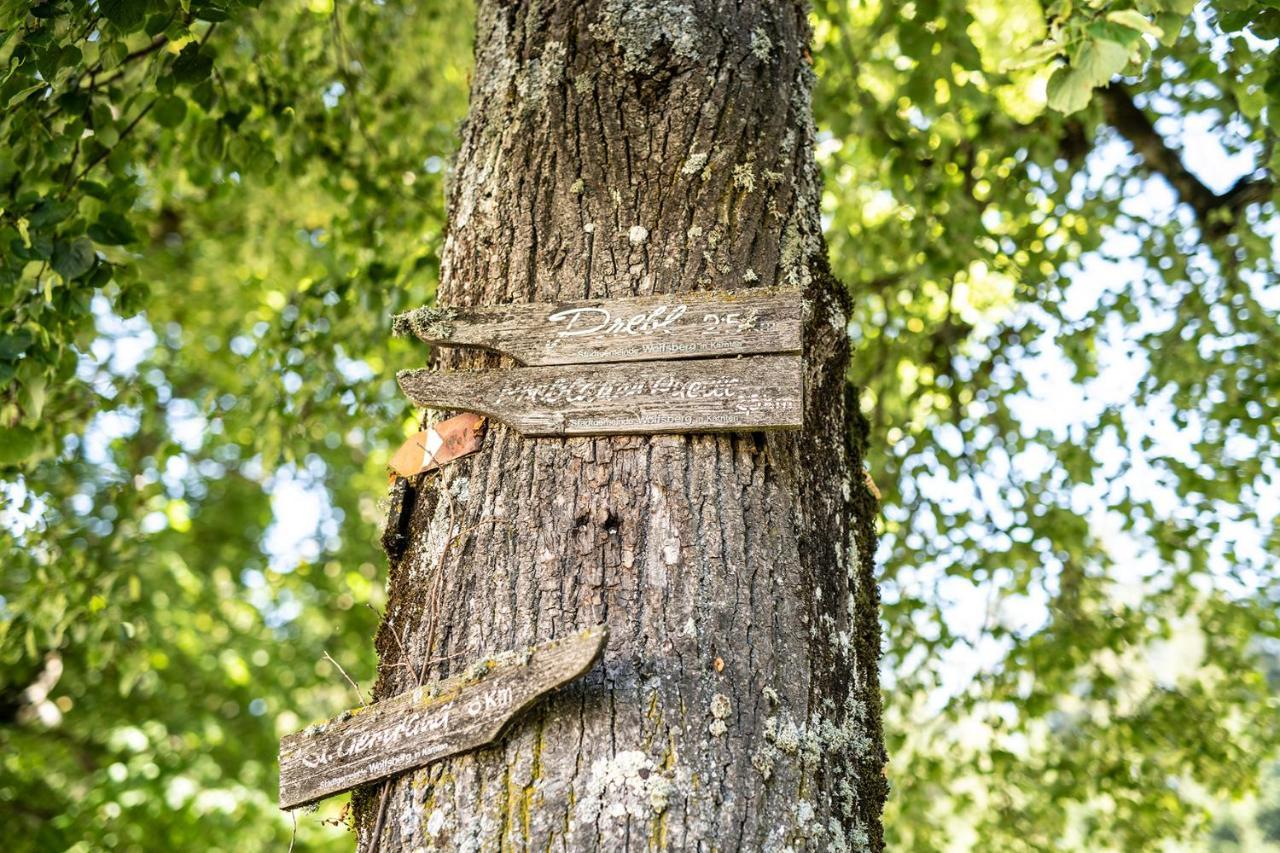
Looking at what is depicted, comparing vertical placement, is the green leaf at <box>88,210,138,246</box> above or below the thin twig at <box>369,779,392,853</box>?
above

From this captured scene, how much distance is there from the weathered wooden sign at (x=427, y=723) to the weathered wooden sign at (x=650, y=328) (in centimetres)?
50

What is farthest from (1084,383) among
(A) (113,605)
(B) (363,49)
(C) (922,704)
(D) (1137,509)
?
(A) (113,605)

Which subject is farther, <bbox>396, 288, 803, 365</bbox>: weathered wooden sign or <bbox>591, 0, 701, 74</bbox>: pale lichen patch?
<bbox>591, 0, 701, 74</bbox>: pale lichen patch

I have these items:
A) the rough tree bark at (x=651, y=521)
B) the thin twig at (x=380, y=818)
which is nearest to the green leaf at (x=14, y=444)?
the rough tree bark at (x=651, y=521)

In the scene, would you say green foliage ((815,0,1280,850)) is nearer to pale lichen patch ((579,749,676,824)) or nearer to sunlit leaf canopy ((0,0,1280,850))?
sunlit leaf canopy ((0,0,1280,850))

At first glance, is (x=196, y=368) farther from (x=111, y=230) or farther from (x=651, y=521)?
(x=651, y=521)

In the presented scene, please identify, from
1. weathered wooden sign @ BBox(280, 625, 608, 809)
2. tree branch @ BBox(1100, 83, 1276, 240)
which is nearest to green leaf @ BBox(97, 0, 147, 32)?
weathered wooden sign @ BBox(280, 625, 608, 809)

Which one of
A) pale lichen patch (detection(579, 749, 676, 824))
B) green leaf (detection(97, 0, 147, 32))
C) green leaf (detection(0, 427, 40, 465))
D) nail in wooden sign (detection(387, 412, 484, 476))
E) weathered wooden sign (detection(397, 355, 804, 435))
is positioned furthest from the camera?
green leaf (detection(0, 427, 40, 465))

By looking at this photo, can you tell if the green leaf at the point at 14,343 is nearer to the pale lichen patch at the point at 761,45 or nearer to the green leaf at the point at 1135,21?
the pale lichen patch at the point at 761,45

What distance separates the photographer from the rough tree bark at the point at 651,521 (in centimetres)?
141

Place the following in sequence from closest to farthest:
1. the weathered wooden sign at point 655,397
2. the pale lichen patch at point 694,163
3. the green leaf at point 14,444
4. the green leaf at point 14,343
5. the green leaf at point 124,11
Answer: the weathered wooden sign at point 655,397 → the pale lichen patch at point 694,163 → the green leaf at point 124,11 → the green leaf at point 14,343 → the green leaf at point 14,444

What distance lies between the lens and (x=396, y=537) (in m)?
1.81

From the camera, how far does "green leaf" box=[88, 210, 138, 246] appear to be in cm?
241

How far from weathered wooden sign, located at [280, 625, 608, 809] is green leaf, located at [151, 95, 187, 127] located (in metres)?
1.87
